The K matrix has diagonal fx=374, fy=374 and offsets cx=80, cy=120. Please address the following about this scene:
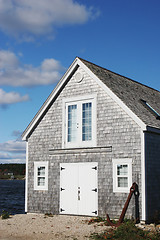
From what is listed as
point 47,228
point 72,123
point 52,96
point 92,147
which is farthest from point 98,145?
point 47,228

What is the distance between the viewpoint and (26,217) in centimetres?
1836

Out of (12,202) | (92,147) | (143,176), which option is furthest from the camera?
(12,202)

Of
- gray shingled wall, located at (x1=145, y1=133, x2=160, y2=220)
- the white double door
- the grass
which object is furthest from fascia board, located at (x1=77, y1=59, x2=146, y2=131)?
the grass

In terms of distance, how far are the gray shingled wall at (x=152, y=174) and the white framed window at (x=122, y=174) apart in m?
0.80

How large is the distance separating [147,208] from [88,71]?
715 centimetres

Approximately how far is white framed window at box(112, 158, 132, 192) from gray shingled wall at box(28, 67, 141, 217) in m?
0.18

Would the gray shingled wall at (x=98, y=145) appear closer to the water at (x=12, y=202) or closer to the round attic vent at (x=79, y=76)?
the round attic vent at (x=79, y=76)

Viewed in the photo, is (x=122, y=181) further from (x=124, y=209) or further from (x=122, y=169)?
(x=124, y=209)

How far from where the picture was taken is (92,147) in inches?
710

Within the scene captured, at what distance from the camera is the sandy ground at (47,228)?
13.8 m

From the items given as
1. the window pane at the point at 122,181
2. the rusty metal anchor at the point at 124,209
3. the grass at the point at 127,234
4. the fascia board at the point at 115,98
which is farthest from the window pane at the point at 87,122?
the grass at the point at 127,234

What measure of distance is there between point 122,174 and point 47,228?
4165mm

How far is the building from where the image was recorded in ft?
54.9

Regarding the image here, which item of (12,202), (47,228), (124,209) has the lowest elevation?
(12,202)
